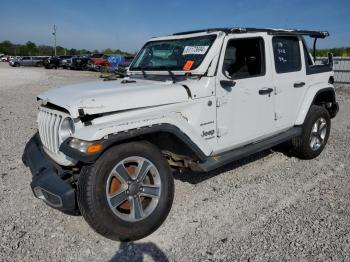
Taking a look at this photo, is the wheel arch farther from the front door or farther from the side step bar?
the front door

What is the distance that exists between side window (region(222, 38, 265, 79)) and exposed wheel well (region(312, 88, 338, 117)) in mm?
1719

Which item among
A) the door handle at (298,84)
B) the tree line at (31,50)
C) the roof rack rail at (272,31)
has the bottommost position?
the door handle at (298,84)

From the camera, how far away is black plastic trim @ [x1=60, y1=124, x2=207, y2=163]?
3.21 m

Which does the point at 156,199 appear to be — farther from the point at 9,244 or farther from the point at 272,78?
the point at 272,78

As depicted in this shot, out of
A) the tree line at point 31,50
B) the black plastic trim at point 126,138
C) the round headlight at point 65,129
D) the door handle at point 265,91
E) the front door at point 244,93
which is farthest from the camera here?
the tree line at point 31,50

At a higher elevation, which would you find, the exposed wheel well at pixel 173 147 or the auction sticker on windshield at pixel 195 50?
the auction sticker on windshield at pixel 195 50

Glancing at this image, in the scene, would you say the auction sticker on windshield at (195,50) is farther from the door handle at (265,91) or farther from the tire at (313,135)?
the tire at (313,135)

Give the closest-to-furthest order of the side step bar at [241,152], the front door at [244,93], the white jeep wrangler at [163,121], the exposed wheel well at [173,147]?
the white jeep wrangler at [163,121] → the exposed wheel well at [173,147] → the side step bar at [241,152] → the front door at [244,93]

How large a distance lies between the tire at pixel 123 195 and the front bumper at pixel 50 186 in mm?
97

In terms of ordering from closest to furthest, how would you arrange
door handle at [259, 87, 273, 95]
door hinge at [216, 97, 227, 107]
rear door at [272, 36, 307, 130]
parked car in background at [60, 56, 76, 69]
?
door hinge at [216, 97, 227, 107] → door handle at [259, 87, 273, 95] → rear door at [272, 36, 307, 130] → parked car in background at [60, 56, 76, 69]

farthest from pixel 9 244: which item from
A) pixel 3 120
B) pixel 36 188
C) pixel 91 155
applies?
pixel 3 120

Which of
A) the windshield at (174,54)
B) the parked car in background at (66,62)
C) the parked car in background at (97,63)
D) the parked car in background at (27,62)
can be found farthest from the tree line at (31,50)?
the windshield at (174,54)

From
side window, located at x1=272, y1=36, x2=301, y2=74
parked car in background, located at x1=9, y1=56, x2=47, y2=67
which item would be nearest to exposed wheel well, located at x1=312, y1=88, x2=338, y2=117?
side window, located at x1=272, y1=36, x2=301, y2=74

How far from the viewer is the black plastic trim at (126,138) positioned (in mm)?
3207
